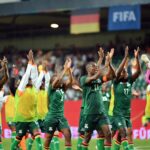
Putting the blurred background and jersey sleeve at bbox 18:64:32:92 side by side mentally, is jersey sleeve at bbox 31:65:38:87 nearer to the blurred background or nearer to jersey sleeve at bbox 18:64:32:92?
jersey sleeve at bbox 18:64:32:92

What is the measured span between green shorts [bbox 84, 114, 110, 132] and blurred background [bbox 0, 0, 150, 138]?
36.6 ft

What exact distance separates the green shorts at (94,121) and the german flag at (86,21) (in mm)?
16018

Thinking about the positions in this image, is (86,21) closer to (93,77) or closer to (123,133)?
(123,133)

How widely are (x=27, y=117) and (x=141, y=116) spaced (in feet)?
34.3

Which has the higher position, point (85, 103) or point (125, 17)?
point (125, 17)

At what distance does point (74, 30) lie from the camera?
32.6 m

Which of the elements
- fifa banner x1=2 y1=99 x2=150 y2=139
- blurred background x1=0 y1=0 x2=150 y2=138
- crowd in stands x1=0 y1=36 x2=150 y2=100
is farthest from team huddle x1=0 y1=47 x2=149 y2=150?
crowd in stands x1=0 y1=36 x2=150 y2=100

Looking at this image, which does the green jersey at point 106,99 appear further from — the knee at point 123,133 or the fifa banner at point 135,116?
the fifa banner at point 135,116

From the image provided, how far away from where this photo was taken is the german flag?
31.6 meters

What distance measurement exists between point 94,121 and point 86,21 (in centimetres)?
1630

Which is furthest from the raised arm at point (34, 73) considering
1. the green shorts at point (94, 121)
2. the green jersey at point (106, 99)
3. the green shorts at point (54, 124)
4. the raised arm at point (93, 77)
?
the green jersey at point (106, 99)

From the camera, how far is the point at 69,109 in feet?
90.8

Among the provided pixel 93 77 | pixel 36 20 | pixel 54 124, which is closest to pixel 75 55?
pixel 36 20

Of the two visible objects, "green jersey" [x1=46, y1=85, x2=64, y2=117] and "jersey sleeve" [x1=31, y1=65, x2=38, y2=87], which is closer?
"green jersey" [x1=46, y1=85, x2=64, y2=117]
